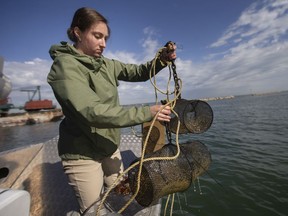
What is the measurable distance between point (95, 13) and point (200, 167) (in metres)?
2.32

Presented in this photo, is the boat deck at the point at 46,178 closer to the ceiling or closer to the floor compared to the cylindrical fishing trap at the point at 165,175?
closer to the floor

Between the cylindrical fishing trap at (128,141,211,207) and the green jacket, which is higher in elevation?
the green jacket

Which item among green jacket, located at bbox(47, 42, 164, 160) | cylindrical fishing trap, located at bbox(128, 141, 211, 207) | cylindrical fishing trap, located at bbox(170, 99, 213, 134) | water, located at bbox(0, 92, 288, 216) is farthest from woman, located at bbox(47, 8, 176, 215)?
water, located at bbox(0, 92, 288, 216)

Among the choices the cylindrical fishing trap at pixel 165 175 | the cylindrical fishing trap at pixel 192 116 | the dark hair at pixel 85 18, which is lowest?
A: the cylindrical fishing trap at pixel 165 175

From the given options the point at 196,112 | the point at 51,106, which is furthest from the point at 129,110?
the point at 51,106

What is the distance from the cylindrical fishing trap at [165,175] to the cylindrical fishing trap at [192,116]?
1.52 feet

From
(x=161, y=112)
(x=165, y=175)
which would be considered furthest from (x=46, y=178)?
(x=161, y=112)

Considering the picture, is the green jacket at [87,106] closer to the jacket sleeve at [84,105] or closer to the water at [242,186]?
the jacket sleeve at [84,105]

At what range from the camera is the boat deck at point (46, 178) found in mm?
3283

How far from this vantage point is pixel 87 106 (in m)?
1.77

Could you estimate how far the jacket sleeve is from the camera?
5.79 feet

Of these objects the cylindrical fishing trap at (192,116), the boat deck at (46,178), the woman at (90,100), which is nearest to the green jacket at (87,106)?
the woman at (90,100)

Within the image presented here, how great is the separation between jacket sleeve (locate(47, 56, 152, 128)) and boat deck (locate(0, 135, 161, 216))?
165 cm

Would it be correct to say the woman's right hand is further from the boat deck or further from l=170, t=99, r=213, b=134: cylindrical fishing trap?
the boat deck
